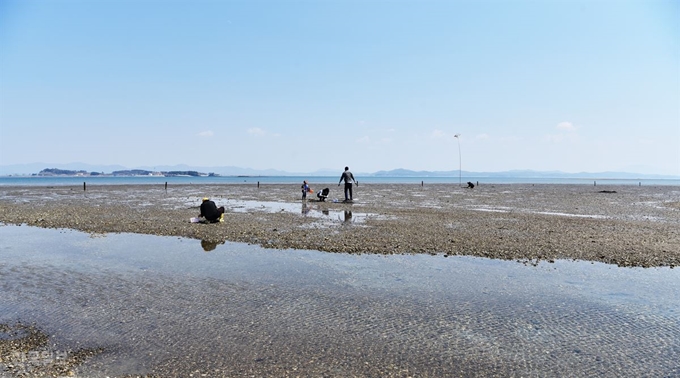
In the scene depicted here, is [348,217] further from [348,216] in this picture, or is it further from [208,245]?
[208,245]

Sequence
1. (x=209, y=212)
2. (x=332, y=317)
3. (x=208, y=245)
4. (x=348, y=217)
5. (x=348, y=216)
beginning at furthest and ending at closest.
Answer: (x=348, y=216) < (x=348, y=217) < (x=209, y=212) < (x=208, y=245) < (x=332, y=317)

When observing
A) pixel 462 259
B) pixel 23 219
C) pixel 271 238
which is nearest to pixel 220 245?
pixel 271 238

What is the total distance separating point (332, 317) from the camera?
26.1 ft

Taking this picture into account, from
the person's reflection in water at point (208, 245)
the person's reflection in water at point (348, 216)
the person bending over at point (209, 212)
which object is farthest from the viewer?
the person's reflection in water at point (348, 216)

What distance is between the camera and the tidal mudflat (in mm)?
6004

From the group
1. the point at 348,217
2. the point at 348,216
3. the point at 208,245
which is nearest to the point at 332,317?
the point at 208,245

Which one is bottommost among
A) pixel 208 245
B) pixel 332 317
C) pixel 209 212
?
pixel 332 317

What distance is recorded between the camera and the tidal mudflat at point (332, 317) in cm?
600

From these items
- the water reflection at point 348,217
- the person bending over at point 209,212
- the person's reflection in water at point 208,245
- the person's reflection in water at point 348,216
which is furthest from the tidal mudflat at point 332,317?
the person's reflection in water at point 348,216

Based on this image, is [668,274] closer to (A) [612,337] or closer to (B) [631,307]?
(B) [631,307]

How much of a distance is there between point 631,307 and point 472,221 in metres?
14.0

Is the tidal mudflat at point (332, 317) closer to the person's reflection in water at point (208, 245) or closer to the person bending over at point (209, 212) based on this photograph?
the person's reflection in water at point (208, 245)

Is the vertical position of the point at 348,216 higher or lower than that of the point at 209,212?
A: lower

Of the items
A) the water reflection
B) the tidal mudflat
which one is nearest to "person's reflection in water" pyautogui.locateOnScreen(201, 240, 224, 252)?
the tidal mudflat
